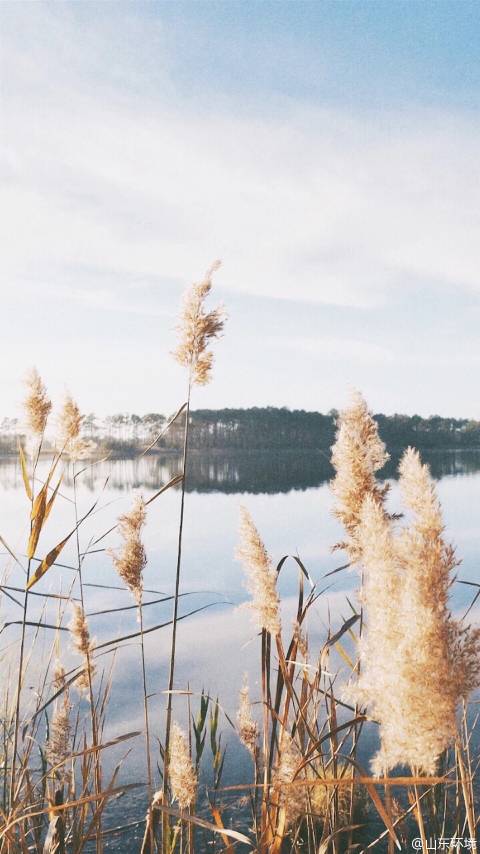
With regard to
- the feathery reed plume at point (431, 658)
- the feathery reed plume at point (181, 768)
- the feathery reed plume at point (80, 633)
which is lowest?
the feathery reed plume at point (181, 768)

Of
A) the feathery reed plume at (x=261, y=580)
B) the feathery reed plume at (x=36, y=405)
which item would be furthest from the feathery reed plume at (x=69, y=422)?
the feathery reed plume at (x=261, y=580)

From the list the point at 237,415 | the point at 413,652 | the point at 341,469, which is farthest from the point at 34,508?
the point at 237,415

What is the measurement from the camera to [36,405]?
2438mm

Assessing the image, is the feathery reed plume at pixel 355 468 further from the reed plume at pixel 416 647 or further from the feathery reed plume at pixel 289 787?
the feathery reed plume at pixel 289 787

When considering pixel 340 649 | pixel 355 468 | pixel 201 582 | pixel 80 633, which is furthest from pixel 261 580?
pixel 201 582

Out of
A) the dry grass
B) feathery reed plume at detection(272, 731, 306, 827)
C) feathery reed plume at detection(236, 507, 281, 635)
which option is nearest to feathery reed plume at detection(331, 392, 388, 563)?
the dry grass

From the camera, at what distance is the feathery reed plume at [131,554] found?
215 centimetres

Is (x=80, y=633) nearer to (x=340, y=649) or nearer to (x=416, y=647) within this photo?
(x=340, y=649)

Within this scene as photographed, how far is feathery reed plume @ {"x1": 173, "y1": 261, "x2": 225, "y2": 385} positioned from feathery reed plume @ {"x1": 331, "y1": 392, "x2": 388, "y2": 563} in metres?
0.48

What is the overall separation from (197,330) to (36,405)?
27.7 inches

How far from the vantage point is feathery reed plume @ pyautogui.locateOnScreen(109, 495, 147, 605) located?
2152mm

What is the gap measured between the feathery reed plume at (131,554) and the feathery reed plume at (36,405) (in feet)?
1.65

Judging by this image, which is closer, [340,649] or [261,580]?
[261,580]

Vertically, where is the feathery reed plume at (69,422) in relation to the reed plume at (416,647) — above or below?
above
